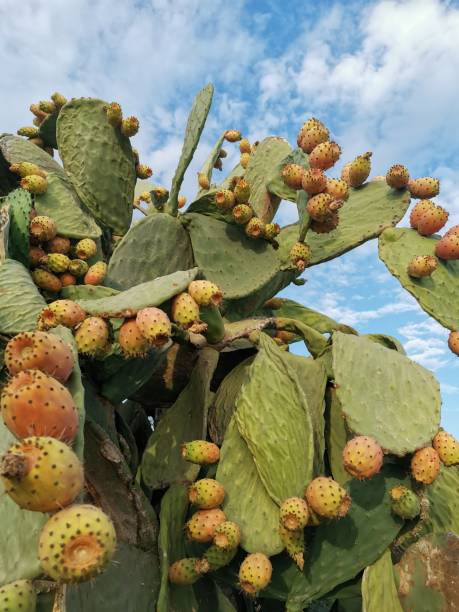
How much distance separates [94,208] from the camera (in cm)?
192

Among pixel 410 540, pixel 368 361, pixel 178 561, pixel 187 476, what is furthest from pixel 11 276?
pixel 410 540

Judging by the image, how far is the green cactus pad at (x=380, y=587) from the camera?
1304mm

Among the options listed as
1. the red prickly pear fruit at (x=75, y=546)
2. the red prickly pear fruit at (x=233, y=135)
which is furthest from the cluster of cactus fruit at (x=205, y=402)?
the red prickly pear fruit at (x=233, y=135)

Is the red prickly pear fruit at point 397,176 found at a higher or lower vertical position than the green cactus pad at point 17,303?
higher

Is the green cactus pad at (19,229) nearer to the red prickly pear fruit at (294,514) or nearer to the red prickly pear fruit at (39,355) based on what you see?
the red prickly pear fruit at (39,355)

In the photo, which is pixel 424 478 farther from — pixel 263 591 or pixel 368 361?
pixel 263 591

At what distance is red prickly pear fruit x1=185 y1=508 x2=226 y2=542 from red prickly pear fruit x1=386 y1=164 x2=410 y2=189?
4.45 feet

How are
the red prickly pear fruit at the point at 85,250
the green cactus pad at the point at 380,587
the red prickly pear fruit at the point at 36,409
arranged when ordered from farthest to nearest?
1. the red prickly pear fruit at the point at 85,250
2. the green cactus pad at the point at 380,587
3. the red prickly pear fruit at the point at 36,409

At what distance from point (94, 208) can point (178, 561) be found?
3.94ft

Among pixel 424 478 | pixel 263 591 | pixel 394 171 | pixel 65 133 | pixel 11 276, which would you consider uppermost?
pixel 394 171

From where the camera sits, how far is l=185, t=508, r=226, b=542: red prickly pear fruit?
128cm

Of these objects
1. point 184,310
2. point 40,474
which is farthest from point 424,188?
point 40,474

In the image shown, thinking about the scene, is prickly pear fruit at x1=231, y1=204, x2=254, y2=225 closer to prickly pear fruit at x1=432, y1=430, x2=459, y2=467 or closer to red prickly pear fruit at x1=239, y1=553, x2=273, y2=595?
prickly pear fruit at x1=432, y1=430, x2=459, y2=467

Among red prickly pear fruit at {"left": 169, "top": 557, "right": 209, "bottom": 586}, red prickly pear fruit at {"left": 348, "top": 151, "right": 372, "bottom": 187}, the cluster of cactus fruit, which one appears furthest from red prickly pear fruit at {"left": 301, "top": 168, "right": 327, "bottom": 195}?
red prickly pear fruit at {"left": 169, "top": 557, "right": 209, "bottom": 586}
